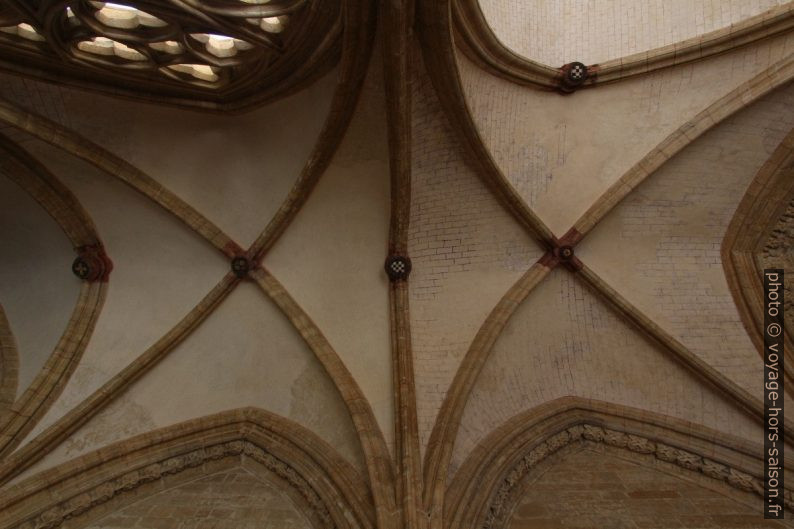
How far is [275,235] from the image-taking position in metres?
7.81

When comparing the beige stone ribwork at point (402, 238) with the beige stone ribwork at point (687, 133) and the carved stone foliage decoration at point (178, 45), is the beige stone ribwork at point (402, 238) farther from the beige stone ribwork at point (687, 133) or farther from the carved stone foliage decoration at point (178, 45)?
the beige stone ribwork at point (687, 133)

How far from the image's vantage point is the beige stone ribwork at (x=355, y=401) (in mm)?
6070

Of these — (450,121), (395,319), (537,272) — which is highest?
(450,121)

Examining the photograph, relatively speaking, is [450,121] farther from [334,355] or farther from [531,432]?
[531,432]

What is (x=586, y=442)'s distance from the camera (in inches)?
279

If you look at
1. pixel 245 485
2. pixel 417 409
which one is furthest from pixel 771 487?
pixel 245 485

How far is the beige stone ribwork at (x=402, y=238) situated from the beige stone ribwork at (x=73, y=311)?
4373 mm

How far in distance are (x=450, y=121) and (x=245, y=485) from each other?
5.41 meters

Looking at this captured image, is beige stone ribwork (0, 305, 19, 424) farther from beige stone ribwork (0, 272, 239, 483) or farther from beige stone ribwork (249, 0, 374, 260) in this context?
beige stone ribwork (249, 0, 374, 260)

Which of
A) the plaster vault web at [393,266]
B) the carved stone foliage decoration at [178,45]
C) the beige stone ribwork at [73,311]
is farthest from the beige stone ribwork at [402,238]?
the beige stone ribwork at [73,311]

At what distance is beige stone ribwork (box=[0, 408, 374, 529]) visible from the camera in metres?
6.22

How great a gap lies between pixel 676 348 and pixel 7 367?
935 centimetres

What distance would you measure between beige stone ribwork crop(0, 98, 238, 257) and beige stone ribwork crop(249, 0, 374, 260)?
627 mm

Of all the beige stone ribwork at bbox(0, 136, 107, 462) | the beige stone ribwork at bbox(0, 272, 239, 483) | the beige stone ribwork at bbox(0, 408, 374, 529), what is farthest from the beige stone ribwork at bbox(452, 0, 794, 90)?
the beige stone ribwork at bbox(0, 136, 107, 462)
